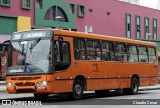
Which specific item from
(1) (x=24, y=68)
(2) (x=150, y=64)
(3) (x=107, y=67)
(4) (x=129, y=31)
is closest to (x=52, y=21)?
(4) (x=129, y=31)

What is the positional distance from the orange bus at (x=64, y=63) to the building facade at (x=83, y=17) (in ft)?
32.8

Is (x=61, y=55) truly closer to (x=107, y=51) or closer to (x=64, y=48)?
(x=64, y=48)

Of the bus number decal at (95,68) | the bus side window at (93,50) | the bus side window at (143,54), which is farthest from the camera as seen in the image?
the bus side window at (143,54)

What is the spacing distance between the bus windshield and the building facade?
14.3 m

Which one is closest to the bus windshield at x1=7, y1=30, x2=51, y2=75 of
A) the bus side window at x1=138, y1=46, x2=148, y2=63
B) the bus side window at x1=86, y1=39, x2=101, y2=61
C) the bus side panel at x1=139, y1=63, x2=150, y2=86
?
the bus side window at x1=86, y1=39, x2=101, y2=61

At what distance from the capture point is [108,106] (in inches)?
663

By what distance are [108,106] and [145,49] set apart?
431 inches

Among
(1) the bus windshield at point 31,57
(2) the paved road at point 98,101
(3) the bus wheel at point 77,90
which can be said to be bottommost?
(2) the paved road at point 98,101

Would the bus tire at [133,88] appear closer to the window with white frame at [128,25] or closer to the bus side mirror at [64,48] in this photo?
the bus side mirror at [64,48]

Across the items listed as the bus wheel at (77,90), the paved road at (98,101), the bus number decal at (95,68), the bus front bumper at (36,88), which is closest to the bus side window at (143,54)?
the paved road at (98,101)

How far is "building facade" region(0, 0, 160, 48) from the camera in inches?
1697

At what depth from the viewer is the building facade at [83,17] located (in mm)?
43094

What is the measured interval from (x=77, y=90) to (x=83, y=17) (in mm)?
33269

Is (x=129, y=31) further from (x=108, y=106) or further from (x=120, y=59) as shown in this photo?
(x=108, y=106)
